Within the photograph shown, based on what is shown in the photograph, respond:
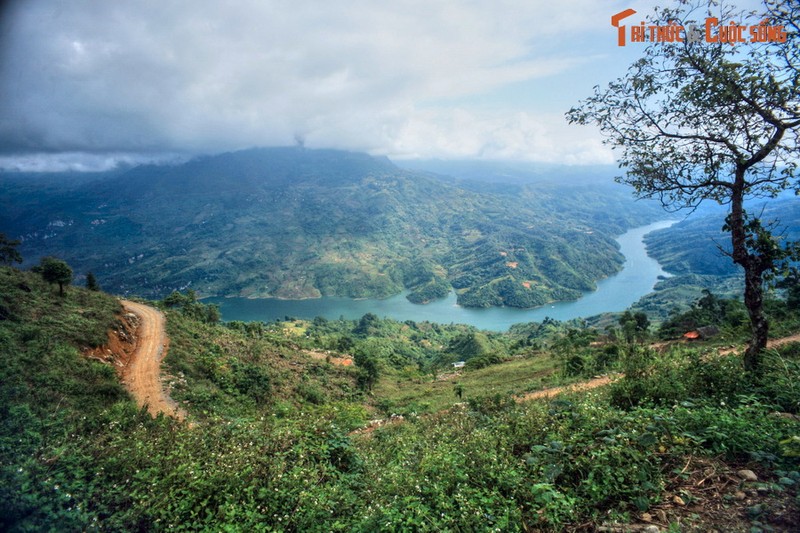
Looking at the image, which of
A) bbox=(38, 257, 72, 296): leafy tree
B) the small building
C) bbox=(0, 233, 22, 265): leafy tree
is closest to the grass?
the small building

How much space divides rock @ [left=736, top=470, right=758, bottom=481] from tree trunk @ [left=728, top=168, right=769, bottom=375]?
2.55 metres

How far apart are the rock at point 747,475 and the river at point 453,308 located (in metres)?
101

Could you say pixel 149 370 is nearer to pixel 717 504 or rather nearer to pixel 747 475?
pixel 717 504

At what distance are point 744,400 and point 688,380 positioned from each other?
113cm

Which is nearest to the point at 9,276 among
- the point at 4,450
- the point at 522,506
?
the point at 4,450

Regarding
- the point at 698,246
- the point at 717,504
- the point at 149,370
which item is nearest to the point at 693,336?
the point at 717,504

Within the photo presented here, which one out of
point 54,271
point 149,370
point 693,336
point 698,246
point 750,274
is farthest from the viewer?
point 698,246

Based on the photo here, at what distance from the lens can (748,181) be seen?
219 inches

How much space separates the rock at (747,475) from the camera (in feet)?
11.4

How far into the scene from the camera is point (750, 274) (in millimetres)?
5371

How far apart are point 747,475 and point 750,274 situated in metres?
3.35

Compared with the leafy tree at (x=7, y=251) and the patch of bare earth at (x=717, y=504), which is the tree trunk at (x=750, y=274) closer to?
the patch of bare earth at (x=717, y=504)

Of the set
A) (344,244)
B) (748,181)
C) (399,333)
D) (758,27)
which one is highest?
(758,27)

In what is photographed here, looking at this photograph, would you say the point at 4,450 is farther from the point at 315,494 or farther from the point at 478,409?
the point at 478,409
